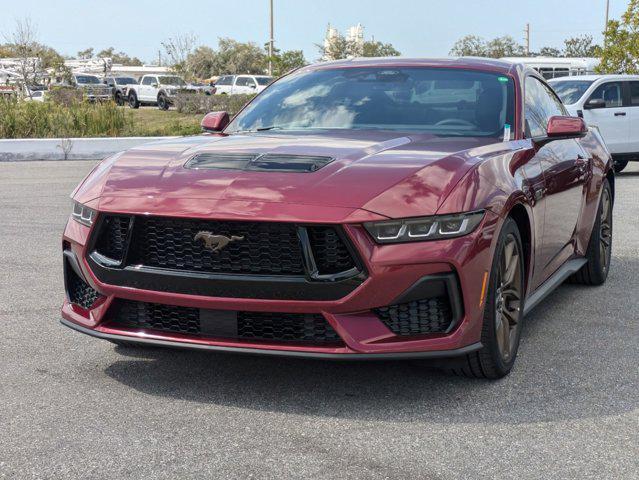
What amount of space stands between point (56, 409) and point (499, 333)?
→ 201 cm

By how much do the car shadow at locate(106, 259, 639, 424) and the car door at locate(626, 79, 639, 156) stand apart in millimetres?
13034

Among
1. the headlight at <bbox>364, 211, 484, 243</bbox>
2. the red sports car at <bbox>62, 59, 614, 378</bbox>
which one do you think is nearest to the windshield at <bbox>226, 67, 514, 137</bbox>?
the red sports car at <bbox>62, 59, 614, 378</bbox>

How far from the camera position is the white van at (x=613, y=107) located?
17.7 m

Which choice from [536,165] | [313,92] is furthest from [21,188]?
[536,165]

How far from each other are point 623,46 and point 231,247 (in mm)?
32241

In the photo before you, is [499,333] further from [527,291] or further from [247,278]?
[247,278]

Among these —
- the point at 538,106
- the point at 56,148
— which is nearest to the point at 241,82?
the point at 56,148

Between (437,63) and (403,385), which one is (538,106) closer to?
(437,63)

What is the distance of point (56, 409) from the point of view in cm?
429

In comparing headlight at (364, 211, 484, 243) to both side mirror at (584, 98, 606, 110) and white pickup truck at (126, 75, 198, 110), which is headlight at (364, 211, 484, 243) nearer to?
side mirror at (584, 98, 606, 110)

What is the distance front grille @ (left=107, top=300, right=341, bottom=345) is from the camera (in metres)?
4.21

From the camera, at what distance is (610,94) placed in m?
18.0

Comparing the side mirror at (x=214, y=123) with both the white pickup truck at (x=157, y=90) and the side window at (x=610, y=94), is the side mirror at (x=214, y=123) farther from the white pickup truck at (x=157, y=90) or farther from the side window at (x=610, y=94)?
the white pickup truck at (x=157, y=90)

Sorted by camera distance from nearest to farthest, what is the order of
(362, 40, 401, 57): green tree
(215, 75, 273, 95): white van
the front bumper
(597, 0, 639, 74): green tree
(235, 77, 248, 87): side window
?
the front bumper < (597, 0, 639, 74): green tree < (215, 75, 273, 95): white van < (235, 77, 248, 87): side window < (362, 40, 401, 57): green tree
